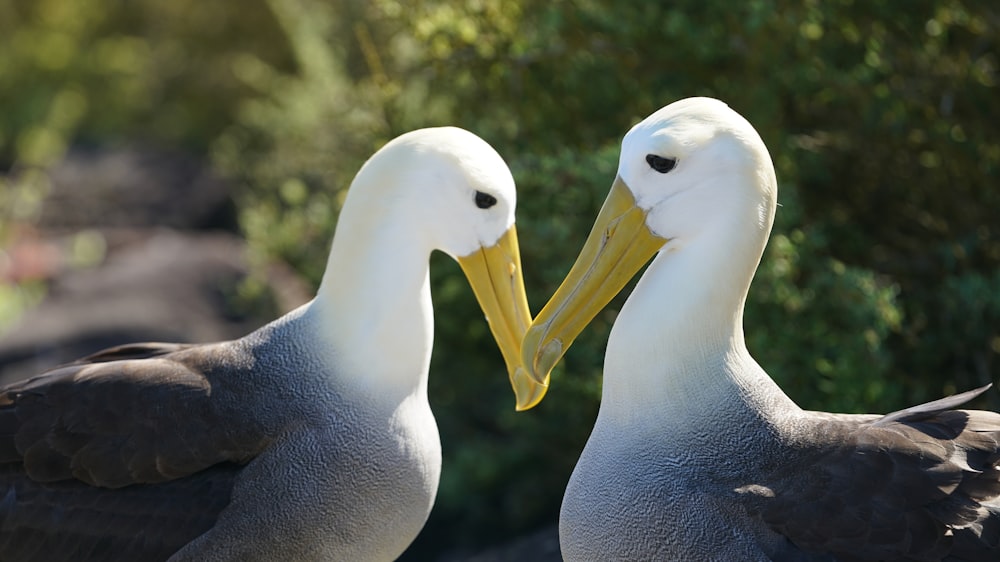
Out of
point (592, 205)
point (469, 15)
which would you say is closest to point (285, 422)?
point (592, 205)

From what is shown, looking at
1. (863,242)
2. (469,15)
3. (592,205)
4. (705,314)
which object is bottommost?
(863,242)

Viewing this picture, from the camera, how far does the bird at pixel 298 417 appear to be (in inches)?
164

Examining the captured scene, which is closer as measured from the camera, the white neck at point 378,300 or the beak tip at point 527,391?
the beak tip at point 527,391

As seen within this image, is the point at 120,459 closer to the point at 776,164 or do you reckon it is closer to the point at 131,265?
the point at 776,164

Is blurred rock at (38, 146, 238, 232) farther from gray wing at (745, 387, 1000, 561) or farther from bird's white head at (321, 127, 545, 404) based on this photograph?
gray wing at (745, 387, 1000, 561)

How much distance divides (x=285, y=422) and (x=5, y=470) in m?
0.97

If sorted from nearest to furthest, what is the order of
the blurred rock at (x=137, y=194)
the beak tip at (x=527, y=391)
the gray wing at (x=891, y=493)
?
the gray wing at (x=891, y=493) < the beak tip at (x=527, y=391) < the blurred rock at (x=137, y=194)

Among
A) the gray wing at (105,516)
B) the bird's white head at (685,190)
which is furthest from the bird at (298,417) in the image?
the bird's white head at (685,190)

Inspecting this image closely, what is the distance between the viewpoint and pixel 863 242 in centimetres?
620

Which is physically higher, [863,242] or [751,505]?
[751,505]

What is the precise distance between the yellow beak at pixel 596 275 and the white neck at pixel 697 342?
103 mm

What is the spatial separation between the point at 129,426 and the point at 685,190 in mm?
1952

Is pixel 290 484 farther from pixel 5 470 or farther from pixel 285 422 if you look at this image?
pixel 5 470

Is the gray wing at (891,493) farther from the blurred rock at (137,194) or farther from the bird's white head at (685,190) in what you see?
the blurred rock at (137,194)
